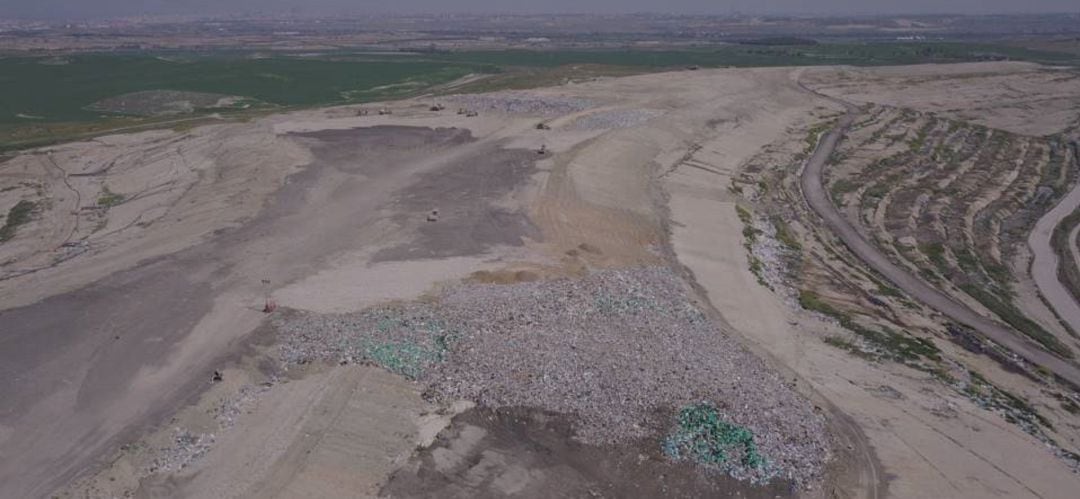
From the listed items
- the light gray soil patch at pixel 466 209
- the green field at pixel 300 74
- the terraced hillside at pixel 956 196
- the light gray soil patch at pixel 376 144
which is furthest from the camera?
the green field at pixel 300 74

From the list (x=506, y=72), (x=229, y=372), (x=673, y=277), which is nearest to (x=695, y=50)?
(x=506, y=72)

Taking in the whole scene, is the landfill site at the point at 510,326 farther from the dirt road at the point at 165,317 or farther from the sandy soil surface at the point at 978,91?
the sandy soil surface at the point at 978,91

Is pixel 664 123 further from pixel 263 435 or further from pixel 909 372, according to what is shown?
pixel 263 435

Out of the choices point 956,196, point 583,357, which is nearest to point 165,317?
point 583,357

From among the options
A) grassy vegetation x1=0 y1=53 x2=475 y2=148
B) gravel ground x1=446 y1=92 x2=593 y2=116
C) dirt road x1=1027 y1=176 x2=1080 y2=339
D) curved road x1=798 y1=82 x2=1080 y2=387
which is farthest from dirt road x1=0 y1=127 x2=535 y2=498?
grassy vegetation x1=0 y1=53 x2=475 y2=148

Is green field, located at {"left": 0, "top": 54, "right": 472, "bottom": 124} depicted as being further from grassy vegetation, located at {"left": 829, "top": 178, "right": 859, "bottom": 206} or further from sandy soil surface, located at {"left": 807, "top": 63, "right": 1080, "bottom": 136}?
sandy soil surface, located at {"left": 807, "top": 63, "right": 1080, "bottom": 136}

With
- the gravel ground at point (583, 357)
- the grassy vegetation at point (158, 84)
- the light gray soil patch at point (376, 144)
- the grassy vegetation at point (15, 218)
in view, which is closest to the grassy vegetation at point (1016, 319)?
the gravel ground at point (583, 357)
